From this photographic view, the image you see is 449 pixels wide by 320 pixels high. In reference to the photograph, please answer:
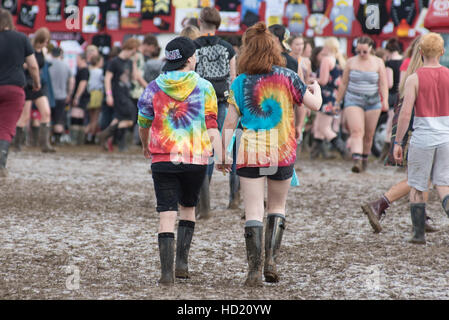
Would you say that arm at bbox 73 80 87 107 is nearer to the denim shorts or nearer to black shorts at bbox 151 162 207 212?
the denim shorts

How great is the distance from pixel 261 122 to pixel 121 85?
10.0m

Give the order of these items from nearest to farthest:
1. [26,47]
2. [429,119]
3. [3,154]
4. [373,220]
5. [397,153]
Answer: [429,119] → [397,153] → [373,220] → [26,47] → [3,154]

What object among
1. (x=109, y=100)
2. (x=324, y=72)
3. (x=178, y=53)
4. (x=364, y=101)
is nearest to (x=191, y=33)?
(x=178, y=53)

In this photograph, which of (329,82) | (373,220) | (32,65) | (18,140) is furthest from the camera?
(18,140)

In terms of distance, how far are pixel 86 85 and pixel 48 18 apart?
3.62 metres

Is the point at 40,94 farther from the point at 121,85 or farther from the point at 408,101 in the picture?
the point at 408,101

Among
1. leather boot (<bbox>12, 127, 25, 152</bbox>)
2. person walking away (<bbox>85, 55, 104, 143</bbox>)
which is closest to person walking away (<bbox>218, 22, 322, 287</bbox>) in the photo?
leather boot (<bbox>12, 127, 25, 152</bbox>)

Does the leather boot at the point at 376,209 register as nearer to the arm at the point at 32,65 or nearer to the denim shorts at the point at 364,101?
the denim shorts at the point at 364,101

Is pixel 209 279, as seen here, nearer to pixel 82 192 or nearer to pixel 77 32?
pixel 82 192

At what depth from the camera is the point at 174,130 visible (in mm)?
5512

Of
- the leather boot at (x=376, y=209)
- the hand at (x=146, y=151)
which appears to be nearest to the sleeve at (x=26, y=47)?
the leather boot at (x=376, y=209)

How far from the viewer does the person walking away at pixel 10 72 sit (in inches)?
413

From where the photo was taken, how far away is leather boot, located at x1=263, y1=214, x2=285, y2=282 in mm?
5668
